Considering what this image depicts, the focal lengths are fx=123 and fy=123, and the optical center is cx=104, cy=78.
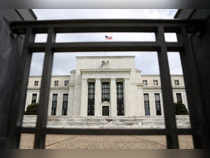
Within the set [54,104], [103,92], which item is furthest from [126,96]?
[54,104]

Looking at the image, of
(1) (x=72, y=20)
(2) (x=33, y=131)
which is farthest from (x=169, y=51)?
(2) (x=33, y=131)

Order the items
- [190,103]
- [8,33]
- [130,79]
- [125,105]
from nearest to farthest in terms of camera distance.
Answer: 1. [190,103]
2. [8,33]
3. [125,105]
4. [130,79]

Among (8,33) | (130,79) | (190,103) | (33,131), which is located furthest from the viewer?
(130,79)

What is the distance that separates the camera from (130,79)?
17078 mm

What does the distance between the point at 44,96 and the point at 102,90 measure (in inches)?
608

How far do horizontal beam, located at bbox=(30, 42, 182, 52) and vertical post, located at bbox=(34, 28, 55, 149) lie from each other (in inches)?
4.9

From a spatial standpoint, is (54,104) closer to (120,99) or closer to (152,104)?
(120,99)

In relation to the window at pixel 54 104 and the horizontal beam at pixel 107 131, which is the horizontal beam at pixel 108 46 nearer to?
the horizontal beam at pixel 107 131

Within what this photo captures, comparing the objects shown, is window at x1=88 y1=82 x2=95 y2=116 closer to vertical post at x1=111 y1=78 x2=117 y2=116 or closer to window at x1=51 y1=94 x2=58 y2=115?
vertical post at x1=111 y1=78 x2=117 y2=116

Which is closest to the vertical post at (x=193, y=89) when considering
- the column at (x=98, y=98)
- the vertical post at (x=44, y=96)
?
the vertical post at (x=44, y=96)

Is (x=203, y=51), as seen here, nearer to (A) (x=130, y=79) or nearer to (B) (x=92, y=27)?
(B) (x=92, y=27)

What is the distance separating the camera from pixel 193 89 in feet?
5.69

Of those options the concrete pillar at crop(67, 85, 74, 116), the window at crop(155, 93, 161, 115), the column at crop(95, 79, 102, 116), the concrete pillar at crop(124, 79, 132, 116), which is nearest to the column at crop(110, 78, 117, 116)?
the concrete pillar at crop(124, 79, 132, 116)

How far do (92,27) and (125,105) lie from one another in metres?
14.9
